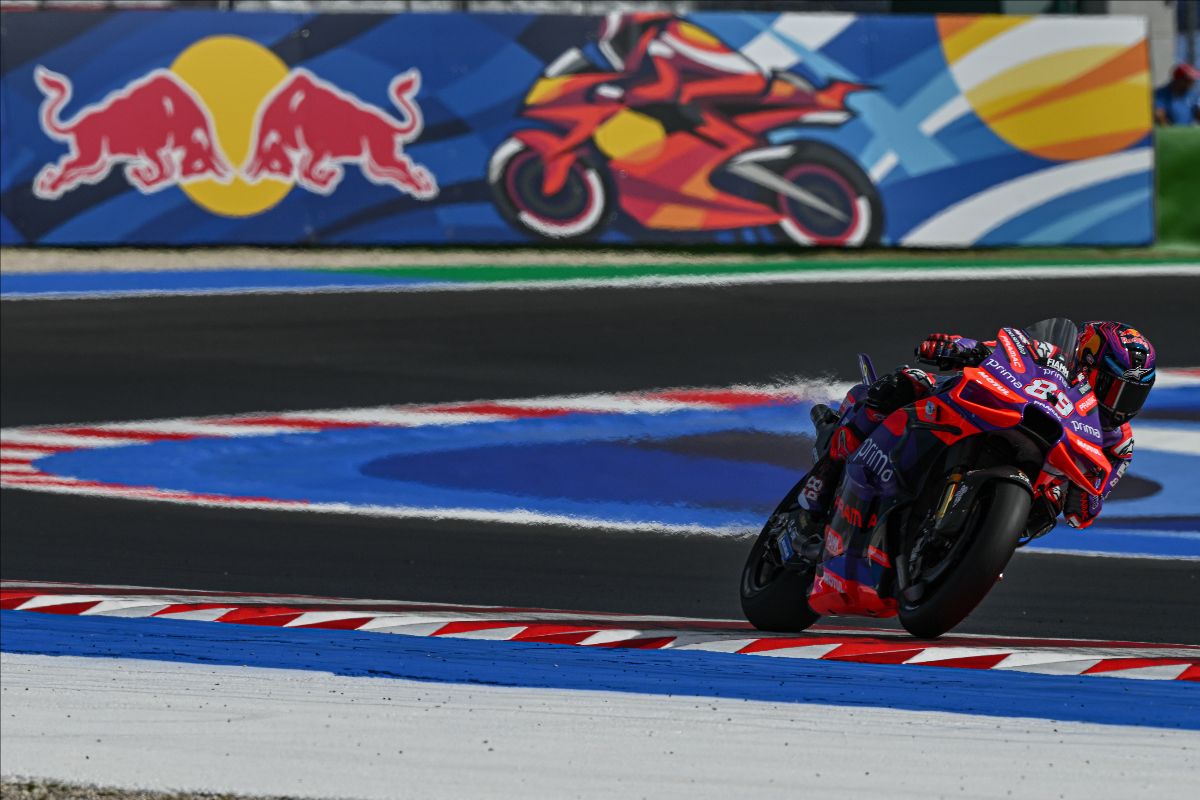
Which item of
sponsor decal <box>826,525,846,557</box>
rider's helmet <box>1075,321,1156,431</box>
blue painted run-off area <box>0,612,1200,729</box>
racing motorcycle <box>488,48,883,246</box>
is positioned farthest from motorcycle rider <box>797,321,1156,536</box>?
racing motorcycle <box>488,48,883,246</box>

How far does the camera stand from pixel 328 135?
47.0 feet

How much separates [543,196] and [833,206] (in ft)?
8.22

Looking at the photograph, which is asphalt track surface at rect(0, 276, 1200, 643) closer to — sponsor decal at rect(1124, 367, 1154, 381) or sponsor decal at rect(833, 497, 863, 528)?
sponsor decal at rect(833, 497, 863, 528)

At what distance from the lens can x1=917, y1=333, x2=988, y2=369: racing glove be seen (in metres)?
6.15

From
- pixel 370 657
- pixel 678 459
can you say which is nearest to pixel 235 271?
pixel 678 459

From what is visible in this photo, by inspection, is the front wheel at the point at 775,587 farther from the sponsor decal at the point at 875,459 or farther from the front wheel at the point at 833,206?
the front wheel at the point at 833,206

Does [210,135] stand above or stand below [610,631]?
above

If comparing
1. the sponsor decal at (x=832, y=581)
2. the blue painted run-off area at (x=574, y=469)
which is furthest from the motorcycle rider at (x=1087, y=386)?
the blue painted run-off area at (x=574, y=469)

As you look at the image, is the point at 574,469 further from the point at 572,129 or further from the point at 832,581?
the point at 572,129

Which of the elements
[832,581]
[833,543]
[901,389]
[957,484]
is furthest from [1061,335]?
[832,581]

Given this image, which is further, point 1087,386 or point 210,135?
point 210,135

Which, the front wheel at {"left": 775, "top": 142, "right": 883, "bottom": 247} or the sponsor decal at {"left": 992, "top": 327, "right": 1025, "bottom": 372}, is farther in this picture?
the front wheel at {"left": 775, "top": 142, "right": 883, "bottom": 247}

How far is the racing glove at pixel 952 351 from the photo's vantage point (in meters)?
6.15

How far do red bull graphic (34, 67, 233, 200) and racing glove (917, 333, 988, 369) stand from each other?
9405 millimetres
